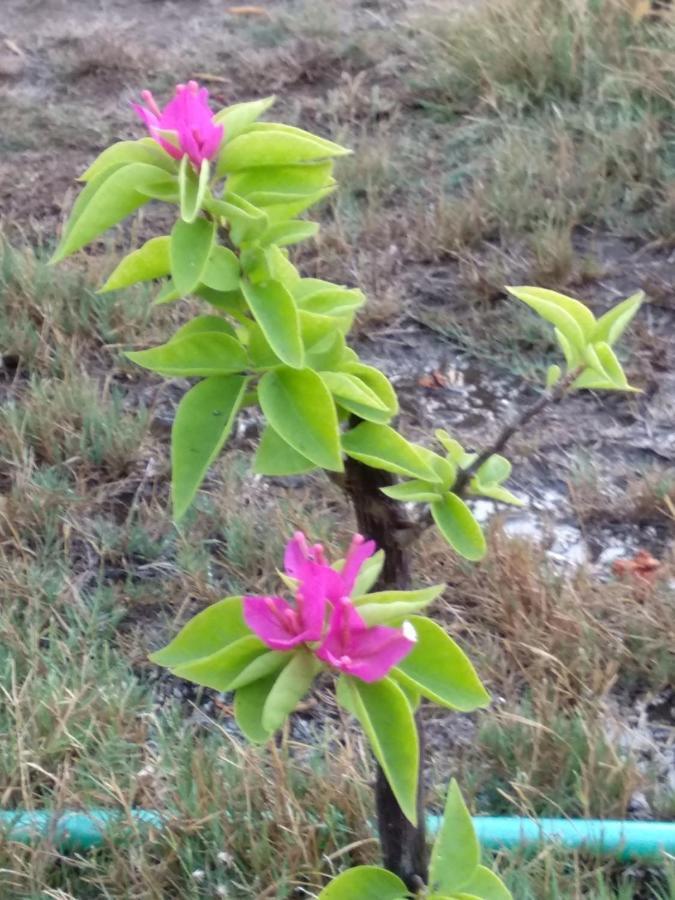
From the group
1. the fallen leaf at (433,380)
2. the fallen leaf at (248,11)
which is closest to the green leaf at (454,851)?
the fallen leaf at (433,380)

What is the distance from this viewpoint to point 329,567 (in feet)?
2.84

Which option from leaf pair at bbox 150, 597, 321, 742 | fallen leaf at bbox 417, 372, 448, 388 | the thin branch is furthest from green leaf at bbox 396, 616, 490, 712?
fallen leaf at bbox 417, 372, 448, 388

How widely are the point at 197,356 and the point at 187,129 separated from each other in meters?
0.19

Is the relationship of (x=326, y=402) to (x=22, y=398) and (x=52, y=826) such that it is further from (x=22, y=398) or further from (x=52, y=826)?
(x=22, y=398)

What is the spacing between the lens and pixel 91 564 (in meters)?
2.35

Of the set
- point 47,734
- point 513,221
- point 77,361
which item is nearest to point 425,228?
point 513,221

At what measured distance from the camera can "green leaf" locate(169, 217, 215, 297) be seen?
893mm

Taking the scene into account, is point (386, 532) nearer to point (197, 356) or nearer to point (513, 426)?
point (513, 426)

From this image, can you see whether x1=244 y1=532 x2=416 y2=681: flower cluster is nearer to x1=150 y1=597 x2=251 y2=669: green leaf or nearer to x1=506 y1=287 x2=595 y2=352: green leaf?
x1=150 y1=597 x2=251 y2=669: green leaf

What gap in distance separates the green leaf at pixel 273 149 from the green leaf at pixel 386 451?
25 centimetres

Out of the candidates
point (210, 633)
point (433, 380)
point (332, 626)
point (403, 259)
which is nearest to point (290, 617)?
point (332, 626)

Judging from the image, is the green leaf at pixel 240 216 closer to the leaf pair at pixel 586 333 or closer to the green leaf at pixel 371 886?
the leaf pair at pixel 586 333

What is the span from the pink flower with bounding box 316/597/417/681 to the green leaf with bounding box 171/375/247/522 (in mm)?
174

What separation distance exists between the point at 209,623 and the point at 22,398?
1904mm
